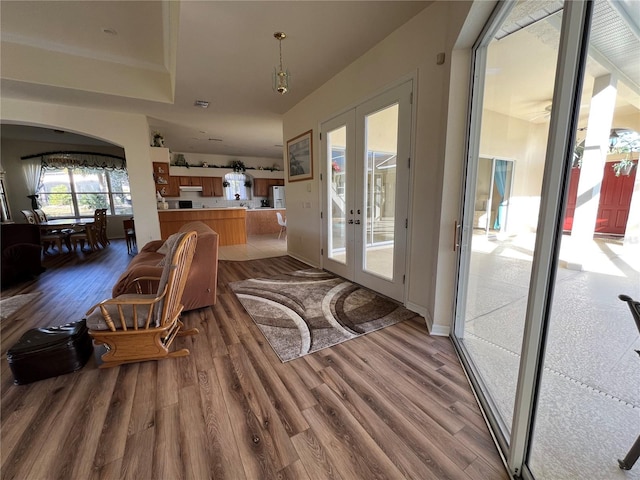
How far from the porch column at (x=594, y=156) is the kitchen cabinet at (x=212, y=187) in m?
9.52

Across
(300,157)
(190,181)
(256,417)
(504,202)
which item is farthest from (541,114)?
(190,181)

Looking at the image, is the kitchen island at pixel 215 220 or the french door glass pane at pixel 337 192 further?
the kitchen island at pixel 215 220

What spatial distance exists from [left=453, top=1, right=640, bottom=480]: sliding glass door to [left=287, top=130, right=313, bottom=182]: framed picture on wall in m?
2.65

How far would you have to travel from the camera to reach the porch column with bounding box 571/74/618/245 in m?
1.14

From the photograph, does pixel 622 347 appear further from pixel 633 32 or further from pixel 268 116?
pixel 268 116

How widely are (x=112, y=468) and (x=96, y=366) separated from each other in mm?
1014

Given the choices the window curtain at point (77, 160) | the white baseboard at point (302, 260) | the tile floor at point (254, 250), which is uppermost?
the window curtain at point (77, 160)

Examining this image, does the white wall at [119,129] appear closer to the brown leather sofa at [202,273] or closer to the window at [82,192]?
the brown leather sofa at [202,273]

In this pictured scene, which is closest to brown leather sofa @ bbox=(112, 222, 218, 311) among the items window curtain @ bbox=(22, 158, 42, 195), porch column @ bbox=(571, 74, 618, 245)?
porch column @ bbox=(571, 74, 618, 245)

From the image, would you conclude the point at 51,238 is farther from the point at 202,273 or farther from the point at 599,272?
the point at 599,272

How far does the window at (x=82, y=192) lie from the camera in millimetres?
7465

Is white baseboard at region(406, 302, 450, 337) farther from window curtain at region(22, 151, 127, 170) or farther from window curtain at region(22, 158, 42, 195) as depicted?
window curtain at region(22, 158, 42, 195)

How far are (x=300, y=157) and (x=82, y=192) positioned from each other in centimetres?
767

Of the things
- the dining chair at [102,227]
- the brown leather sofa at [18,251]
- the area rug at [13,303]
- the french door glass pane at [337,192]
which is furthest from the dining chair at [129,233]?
the french door glass pane at [337,192]
